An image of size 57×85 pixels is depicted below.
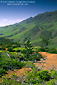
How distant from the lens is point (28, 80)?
1042 centimetres

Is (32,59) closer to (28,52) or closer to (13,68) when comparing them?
(28,52)

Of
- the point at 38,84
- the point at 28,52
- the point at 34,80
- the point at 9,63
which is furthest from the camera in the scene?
the point at 28,52

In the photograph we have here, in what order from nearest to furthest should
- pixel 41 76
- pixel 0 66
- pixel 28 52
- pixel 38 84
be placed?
1. pixel 38 84
2. pixel 41 76
3. pixel 0 66
4. pixel 28 52

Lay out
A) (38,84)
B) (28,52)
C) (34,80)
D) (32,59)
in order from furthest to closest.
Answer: (28,52)
(32,59)
(34,80)
(38,84)

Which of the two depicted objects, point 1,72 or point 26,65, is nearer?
point 1,72

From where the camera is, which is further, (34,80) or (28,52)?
(28,52)

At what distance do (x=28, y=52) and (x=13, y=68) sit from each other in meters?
7.32

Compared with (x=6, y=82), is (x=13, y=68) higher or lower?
lower

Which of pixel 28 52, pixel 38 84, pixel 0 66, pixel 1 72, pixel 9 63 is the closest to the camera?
pixel 38 84

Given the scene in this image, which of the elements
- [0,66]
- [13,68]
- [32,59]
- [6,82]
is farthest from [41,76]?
[32,59]

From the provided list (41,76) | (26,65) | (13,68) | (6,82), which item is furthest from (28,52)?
(6,82)

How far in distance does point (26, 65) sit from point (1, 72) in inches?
182

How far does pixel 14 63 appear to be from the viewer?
52.0 feet

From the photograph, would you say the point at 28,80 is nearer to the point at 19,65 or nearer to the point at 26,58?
the point at 19,65
